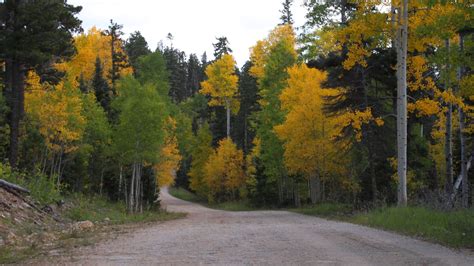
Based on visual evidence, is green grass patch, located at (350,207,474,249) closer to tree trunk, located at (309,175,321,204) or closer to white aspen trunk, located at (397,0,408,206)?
white aspen trunk, located at (397,0,408,206)

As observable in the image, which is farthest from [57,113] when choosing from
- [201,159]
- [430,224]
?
[201,159]

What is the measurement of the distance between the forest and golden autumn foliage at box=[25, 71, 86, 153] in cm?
8

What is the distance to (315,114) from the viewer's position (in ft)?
97.9

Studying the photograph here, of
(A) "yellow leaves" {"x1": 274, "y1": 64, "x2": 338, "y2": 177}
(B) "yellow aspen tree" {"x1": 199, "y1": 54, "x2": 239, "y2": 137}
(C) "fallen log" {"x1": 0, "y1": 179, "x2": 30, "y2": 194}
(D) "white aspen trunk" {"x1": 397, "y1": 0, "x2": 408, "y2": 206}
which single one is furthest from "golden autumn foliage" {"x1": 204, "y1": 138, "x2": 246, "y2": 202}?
(C) "fallen log" {"x1": 0, "y1": 179, "x2": 30, "y2": 194}

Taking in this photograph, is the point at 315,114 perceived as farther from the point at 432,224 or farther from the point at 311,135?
the point at 432,224

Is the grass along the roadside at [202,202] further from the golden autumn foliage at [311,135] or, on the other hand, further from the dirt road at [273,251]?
the dirt road at [273,251]

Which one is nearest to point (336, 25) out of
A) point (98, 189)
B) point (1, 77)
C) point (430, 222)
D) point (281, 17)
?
point (430, 222)

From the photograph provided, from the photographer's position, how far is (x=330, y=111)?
932 inches

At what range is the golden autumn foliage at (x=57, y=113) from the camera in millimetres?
26562

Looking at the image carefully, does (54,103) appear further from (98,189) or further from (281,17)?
(281,17)

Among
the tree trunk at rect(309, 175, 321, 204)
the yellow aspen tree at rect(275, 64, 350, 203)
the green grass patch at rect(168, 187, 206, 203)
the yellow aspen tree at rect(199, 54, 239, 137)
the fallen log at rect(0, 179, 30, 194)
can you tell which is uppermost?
the yellow aspen tree at rect(199, 54, 239, 137)

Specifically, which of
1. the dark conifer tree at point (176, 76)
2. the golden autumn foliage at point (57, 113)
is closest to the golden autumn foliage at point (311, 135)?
the golden autumn foliage at point (57, 113)

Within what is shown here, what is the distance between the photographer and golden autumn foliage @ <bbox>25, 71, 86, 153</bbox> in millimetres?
26562

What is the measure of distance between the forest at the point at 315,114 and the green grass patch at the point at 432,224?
3.58 feet
